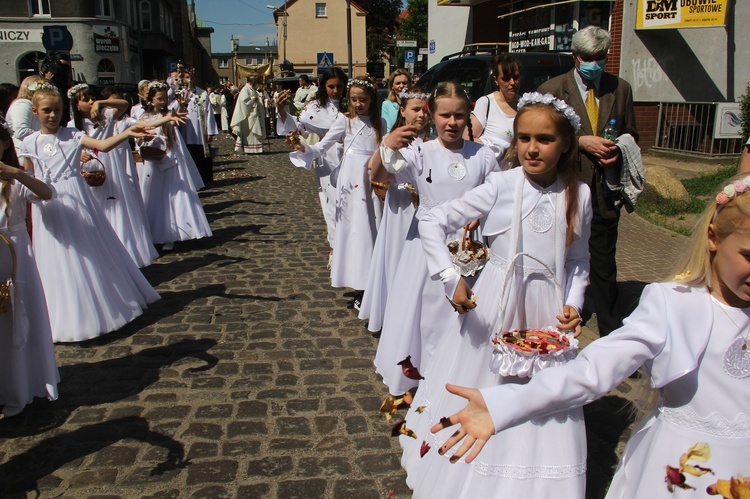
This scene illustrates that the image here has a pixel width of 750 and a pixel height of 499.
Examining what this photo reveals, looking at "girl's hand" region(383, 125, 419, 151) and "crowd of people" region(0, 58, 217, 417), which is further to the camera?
"crowd of people" region(0, 58, 217, 417)

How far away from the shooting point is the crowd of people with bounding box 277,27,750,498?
85.2 inches

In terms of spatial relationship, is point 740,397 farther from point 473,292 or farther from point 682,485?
point 473,292

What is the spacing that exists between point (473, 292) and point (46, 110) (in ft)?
13.7

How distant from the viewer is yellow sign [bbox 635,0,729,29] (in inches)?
582

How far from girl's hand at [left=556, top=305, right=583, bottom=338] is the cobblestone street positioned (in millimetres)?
1155

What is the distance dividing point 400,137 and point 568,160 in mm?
1234

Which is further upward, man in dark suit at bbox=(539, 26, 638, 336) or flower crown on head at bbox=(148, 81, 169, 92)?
flower crown on head at bbox=(148, 81, 169, 92)

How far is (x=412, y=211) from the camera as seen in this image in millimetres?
5113

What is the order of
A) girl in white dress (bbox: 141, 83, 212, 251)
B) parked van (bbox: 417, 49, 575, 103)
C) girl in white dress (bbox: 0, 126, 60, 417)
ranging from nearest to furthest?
girl in white dress (bbox: 0, 126, 60, 417) → girl in white dress (bbox: 141, 83, 212, 251) → parked van (bbox: 417, 49, 575, 103)

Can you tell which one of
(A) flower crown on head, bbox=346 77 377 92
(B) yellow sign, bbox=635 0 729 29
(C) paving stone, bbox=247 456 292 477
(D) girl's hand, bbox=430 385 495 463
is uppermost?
(B) yellow sign, bbox=635 0 729 29

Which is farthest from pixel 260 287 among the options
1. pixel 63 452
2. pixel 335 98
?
pixel 63 452

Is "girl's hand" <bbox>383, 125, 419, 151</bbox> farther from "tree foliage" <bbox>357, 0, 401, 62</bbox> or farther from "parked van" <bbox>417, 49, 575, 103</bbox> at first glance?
"tree foliage" <bbox>357, 0, 401, 62</bbox>

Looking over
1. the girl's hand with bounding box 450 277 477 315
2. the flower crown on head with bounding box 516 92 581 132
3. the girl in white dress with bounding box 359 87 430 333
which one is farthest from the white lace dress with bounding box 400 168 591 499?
the girl in white dress with bounding box 359 87 430 333

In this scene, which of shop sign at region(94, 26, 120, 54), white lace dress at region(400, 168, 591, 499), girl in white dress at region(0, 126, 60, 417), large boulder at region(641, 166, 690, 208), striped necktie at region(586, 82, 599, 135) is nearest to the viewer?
white lace dress at region(400, 168, 591, 499)
